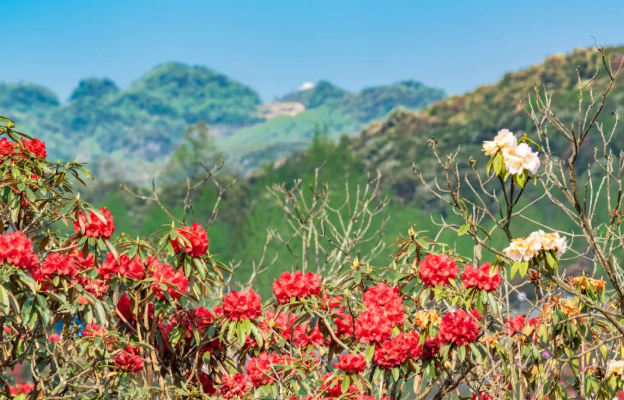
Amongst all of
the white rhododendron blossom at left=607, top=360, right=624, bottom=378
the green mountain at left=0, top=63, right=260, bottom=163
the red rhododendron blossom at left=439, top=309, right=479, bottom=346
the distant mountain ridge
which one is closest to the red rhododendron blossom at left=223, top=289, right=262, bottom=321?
the red rhododendron blossom at left=439, top=309, right=479, bottom=346

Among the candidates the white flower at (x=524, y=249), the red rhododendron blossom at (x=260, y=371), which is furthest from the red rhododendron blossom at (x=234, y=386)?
the white flower at (x=524, y=249)

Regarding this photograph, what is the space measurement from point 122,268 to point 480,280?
1.39 m

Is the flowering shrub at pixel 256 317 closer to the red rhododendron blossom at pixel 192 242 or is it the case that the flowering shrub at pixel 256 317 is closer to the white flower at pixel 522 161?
the red rhododendron blossom at pixel 192 242

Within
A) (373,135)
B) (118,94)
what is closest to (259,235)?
(373,135)

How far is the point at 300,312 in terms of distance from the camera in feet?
8.77

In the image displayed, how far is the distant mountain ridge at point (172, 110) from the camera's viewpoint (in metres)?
154

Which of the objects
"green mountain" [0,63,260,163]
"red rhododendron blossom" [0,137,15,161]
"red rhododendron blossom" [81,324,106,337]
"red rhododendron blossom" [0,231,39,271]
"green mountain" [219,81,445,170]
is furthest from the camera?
"green mountain" [219,81,445,170]

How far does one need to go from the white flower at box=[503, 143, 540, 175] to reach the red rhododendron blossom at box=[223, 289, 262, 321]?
1091 millimetres

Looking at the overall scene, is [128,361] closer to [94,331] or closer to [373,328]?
[94,331]

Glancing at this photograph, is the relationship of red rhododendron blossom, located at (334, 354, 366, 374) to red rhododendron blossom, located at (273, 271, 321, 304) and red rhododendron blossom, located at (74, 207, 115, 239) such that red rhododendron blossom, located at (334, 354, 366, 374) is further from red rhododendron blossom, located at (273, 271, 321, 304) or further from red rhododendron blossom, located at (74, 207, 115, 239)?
red rhododendron blossom, located at (74, 207, 115, 239)

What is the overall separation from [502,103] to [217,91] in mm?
133733

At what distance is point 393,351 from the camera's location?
2.50m

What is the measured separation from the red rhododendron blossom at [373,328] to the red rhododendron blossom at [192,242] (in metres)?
0.67

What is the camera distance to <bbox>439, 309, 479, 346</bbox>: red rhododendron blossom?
251cm
